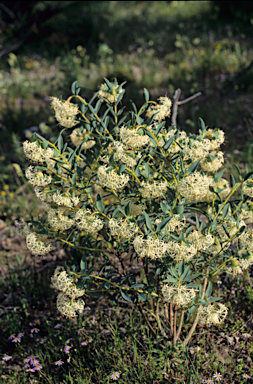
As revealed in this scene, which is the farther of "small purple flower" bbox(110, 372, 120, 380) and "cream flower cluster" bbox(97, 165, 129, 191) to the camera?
"small purple flower" bbox(110, 372, 120, 380)

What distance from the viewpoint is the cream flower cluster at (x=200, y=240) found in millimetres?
1561

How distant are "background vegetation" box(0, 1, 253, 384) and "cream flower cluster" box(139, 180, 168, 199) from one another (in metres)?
0.61

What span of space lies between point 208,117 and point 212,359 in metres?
3.50

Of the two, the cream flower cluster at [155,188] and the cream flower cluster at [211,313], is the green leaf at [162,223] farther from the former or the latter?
the cream flower cluster at [211,313]

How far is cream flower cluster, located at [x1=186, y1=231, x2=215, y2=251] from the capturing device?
1561 mm

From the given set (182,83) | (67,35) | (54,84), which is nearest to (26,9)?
(67,35)

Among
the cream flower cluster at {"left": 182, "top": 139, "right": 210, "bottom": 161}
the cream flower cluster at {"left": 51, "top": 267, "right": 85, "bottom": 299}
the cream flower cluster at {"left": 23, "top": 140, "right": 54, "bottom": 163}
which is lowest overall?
the cream flower cluster at {"left": 51, "top": 267, "right": 85, "bottom": 299}

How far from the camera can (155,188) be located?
1.54 metres

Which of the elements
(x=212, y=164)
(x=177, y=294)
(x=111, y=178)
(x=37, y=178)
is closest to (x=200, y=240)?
(x=177, y=294)

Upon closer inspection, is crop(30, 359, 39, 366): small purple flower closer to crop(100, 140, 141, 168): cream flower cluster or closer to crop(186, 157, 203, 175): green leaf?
crop(100, 140, 141, 168): cream flower cluster

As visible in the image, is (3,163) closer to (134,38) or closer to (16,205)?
(16,205)

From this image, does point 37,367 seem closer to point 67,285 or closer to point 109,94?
point 67,285

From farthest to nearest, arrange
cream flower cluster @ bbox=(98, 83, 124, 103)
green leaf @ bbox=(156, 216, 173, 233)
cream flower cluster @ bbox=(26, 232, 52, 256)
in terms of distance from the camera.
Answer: cream flower cluster @ bbox=(98, 83, 124, 103), cream flower cluster @ bbox=(26, 232, 52, 256), green leaf @ bbox=(156, 216, 173, 233)

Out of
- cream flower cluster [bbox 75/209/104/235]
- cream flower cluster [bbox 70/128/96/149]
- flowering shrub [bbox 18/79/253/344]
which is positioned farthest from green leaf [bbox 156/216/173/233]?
cream flower cluster [bbox 70/128/96/149]
